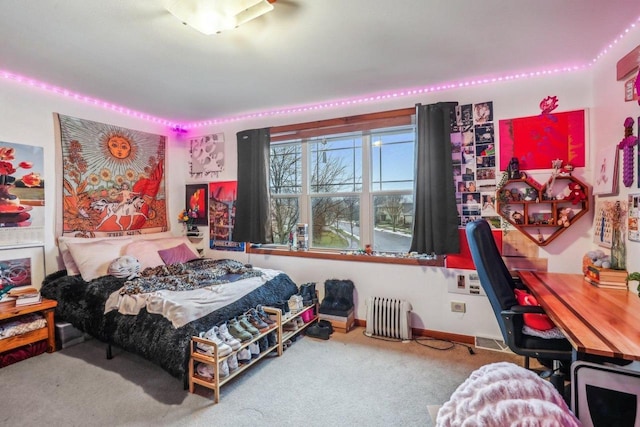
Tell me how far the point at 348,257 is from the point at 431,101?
5.69 feet

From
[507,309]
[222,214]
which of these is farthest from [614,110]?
[222,214]

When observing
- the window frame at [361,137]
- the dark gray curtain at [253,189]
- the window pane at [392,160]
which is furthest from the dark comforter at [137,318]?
the window pane at [392,160]

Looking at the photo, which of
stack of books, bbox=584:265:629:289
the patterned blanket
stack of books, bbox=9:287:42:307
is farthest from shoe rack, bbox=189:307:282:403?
stack of books, bbox=584:265:629:289

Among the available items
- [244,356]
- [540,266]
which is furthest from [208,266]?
[540,266]

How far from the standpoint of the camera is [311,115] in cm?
347

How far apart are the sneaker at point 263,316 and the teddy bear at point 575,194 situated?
2569 mm

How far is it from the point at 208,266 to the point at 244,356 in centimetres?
124

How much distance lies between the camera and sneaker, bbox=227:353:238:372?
216 cm

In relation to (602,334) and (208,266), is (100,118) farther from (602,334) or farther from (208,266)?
(602,334)

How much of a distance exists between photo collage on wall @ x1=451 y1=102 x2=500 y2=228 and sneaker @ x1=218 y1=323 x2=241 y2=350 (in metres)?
2.15

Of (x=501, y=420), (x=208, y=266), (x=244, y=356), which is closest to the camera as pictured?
(x=501, y=420)

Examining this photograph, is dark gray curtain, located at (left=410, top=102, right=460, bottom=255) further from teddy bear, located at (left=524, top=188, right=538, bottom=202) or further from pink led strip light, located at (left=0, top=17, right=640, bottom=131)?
teddy bear, located at (left=524, top=188, right=538, bottom=202)

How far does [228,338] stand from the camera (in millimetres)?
2195

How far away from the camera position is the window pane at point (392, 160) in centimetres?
319
